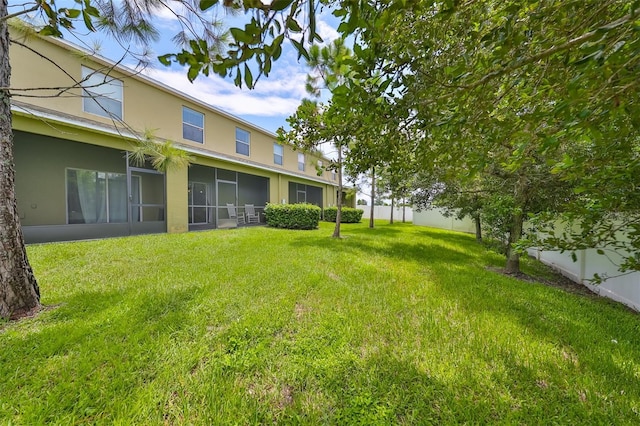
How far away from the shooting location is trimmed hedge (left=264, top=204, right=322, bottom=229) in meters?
11.0

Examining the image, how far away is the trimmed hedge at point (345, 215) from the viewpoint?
1705 cm

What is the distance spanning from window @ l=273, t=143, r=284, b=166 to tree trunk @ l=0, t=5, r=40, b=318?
37.7 ft

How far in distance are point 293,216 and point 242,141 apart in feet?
15.2

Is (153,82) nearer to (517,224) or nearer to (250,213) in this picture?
(250,213)

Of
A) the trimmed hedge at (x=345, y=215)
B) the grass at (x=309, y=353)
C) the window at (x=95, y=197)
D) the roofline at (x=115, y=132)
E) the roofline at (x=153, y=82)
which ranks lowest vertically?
the grass at (x=309, y=353)

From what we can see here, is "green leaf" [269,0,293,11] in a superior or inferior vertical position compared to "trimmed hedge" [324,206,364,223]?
superior

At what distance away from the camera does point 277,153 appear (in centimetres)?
1422

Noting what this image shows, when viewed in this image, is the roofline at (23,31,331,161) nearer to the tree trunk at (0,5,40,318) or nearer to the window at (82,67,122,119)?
the window at (82,67,122,119)

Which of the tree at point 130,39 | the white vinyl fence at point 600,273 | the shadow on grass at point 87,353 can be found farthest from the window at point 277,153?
the white vinyl fence at point 600,273

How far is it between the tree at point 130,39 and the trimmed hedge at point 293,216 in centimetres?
818

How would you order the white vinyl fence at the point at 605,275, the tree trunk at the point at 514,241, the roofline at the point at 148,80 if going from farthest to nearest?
1. the roofline at the point at 148,80
2. the tree trunk at the point at 514,241
3. the white vinyl fence at the point at 605,275

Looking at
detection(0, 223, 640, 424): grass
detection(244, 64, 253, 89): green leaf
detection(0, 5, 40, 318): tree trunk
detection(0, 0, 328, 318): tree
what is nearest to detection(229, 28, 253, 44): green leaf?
detection(0, 0, 328, 318): tree

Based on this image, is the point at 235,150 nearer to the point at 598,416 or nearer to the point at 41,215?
the point at 41,215

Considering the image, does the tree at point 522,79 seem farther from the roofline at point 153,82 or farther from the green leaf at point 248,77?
the roofline at point 153,82
